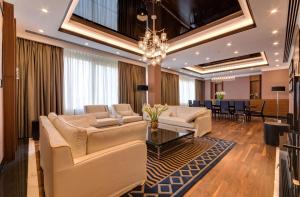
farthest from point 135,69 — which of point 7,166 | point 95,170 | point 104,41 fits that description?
point 95,170

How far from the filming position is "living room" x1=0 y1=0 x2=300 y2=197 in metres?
1.58

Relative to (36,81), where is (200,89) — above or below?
above

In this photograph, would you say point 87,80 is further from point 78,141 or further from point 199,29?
point 78,141

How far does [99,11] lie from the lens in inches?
147

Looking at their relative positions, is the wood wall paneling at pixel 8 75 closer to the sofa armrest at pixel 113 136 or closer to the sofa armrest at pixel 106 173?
the sofa armrest at pixel 113 136

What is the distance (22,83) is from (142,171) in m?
4.22

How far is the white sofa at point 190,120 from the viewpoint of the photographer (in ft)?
13.2

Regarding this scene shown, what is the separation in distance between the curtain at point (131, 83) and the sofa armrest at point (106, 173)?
473 cm

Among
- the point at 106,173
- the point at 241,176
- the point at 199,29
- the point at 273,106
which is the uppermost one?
the point at 199,29

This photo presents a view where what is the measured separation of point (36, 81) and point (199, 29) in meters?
5.01

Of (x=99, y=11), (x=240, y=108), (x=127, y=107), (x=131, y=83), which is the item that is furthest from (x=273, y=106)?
(x=99, y=11)

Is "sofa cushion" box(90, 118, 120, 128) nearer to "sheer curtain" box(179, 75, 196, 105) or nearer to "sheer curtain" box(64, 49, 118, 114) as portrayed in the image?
"sheer curtain" box(64, 49, 118, 114)

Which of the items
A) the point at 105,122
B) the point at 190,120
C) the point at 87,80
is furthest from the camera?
the point at 87,80

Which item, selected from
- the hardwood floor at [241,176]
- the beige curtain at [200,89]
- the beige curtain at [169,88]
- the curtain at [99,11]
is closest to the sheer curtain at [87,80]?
the curtain at [99,11]
